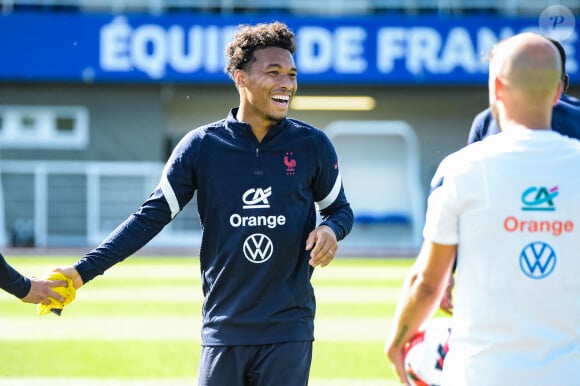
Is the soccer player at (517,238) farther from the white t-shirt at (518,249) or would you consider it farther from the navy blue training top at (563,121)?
the navy blue training top at (563,121)

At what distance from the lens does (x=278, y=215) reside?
443 cm

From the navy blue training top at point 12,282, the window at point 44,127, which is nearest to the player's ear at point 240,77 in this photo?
the navy blue training top at point 12,282

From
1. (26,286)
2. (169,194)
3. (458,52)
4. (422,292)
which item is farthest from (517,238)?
(458,52)

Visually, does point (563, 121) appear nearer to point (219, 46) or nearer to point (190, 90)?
point (219, 46)

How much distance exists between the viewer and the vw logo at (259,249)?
4398mm

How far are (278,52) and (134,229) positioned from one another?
1.04 metres

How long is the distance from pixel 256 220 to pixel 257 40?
0.85m

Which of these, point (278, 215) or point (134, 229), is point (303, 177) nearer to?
point (278, 215)

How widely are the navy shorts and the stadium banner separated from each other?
72.0 feet

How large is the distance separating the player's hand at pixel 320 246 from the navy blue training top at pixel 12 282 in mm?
1577

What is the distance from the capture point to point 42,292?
5.00 metres

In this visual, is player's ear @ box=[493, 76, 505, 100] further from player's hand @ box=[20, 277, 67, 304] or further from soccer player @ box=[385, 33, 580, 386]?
player's hand @ box=[20, 277, 67, 304]

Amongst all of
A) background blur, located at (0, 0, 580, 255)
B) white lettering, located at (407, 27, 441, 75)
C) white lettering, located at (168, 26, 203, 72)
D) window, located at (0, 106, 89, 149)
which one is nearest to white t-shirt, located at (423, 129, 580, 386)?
background blur, located at (0, 0, 580, 255)

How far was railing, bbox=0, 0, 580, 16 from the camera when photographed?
90.2ft
